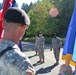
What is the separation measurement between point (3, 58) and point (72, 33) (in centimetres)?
194

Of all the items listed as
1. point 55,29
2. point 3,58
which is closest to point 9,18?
point 3,58

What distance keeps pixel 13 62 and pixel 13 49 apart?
0.11 meters

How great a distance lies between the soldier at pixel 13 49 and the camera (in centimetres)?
199

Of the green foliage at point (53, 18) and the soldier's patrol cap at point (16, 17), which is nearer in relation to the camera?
the soldier's patrol cap at point (16, 17)

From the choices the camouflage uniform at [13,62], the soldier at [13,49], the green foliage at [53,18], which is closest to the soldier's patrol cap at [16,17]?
the soldier at [13,49]

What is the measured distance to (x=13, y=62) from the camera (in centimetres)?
200

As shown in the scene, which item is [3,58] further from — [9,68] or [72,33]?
[72,33]

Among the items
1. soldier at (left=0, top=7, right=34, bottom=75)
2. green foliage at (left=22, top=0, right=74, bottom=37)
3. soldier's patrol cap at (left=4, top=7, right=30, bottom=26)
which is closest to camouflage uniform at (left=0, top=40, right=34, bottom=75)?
soldier at (left=0, top=7, right=34, bottom=75)

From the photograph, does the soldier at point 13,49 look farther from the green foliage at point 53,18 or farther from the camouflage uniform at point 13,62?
the green foliage at point 53,18

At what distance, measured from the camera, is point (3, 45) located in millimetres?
2104

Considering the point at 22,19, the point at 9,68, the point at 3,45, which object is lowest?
the point at 9,68

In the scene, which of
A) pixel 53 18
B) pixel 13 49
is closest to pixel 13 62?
pixel 13 49

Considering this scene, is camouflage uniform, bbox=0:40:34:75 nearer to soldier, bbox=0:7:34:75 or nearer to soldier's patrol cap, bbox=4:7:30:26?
soldier, bbox=0:7:34:75

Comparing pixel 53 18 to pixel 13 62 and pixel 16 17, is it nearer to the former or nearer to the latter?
pixel 16 17
